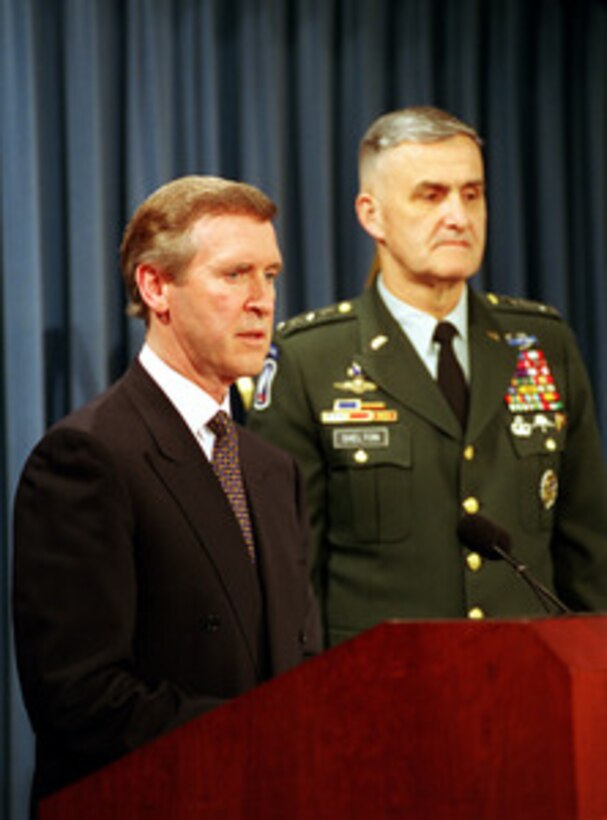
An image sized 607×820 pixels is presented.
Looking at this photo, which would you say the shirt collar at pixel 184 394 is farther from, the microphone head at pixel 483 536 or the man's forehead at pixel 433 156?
the man's forehead at pixel 433 156

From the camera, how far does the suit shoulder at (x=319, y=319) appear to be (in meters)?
2.89

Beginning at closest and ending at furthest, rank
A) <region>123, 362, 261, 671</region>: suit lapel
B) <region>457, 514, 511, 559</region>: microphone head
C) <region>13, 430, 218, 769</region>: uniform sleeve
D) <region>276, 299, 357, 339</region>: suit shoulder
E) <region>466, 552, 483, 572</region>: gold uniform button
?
<region>13, 430, 218, 769</region>: uniform sleeve, <region>457, 514, 511, 559</region>: microphone head, <region>123, 362, 261, 671</region>: suit lapel, <region>466, 552, 483, 572</region>: gold uniform button, <region>276, 299, 357, 339</region>: suit shoulder

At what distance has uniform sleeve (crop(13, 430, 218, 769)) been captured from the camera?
160 cm

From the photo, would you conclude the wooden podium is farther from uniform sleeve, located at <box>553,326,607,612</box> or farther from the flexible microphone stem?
uniform sleeve, located at <box>553,326,607,612</box>

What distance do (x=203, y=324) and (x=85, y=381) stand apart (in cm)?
102

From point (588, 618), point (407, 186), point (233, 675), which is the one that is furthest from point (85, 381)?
point (588, 618)

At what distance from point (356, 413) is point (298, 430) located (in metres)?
0.11

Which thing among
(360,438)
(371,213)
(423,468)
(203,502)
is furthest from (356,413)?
(203,502)

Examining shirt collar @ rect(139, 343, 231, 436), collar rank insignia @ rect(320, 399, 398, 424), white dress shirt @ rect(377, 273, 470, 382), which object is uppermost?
shirt collar @ rect(139, 343, 231, 436)

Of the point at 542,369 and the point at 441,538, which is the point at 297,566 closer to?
the point at 441,538

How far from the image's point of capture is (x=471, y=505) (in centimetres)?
269

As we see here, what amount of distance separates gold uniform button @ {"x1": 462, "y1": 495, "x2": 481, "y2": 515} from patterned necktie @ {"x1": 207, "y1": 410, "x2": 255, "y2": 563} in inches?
31.0

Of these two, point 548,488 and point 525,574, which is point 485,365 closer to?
point 548,488

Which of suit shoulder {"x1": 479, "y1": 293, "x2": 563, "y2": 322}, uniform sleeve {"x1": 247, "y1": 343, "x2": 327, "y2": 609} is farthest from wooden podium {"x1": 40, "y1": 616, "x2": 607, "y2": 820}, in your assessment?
suit shoulder {"x1": 479, "y1": 293, "x2": 563, "y2": 322}
